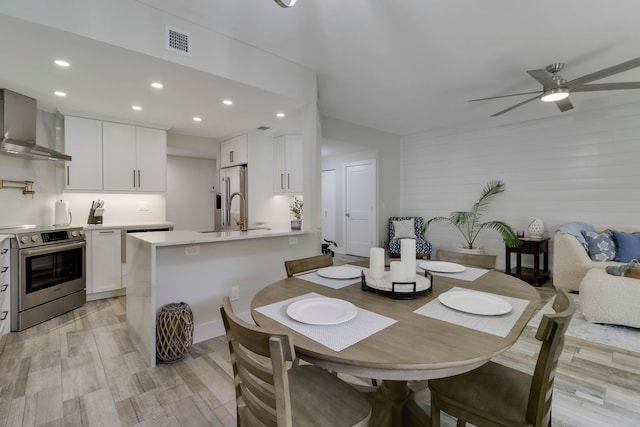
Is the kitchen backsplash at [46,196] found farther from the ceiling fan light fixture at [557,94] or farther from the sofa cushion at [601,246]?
the sofa cushion at [601,246]

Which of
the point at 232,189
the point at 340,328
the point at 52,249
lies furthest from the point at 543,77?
the point at 52,249

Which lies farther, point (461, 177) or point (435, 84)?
point (461, 177)

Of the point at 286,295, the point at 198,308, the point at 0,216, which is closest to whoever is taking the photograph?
the point at 286,295

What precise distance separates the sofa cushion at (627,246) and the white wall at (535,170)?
443 mm

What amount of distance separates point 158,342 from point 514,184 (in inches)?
219

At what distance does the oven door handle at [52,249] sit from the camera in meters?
2.87

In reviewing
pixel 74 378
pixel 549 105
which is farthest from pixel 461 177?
pixel 74 378

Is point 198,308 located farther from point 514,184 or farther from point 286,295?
point 514,184

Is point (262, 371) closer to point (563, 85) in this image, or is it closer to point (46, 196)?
point (563, 85)

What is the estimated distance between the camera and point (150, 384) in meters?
2.01

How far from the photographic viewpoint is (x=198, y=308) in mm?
2639

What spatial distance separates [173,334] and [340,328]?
5.82ft

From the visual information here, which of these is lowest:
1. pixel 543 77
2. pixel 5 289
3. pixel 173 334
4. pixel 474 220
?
pixel 173 334

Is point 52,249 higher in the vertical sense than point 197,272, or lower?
higher
